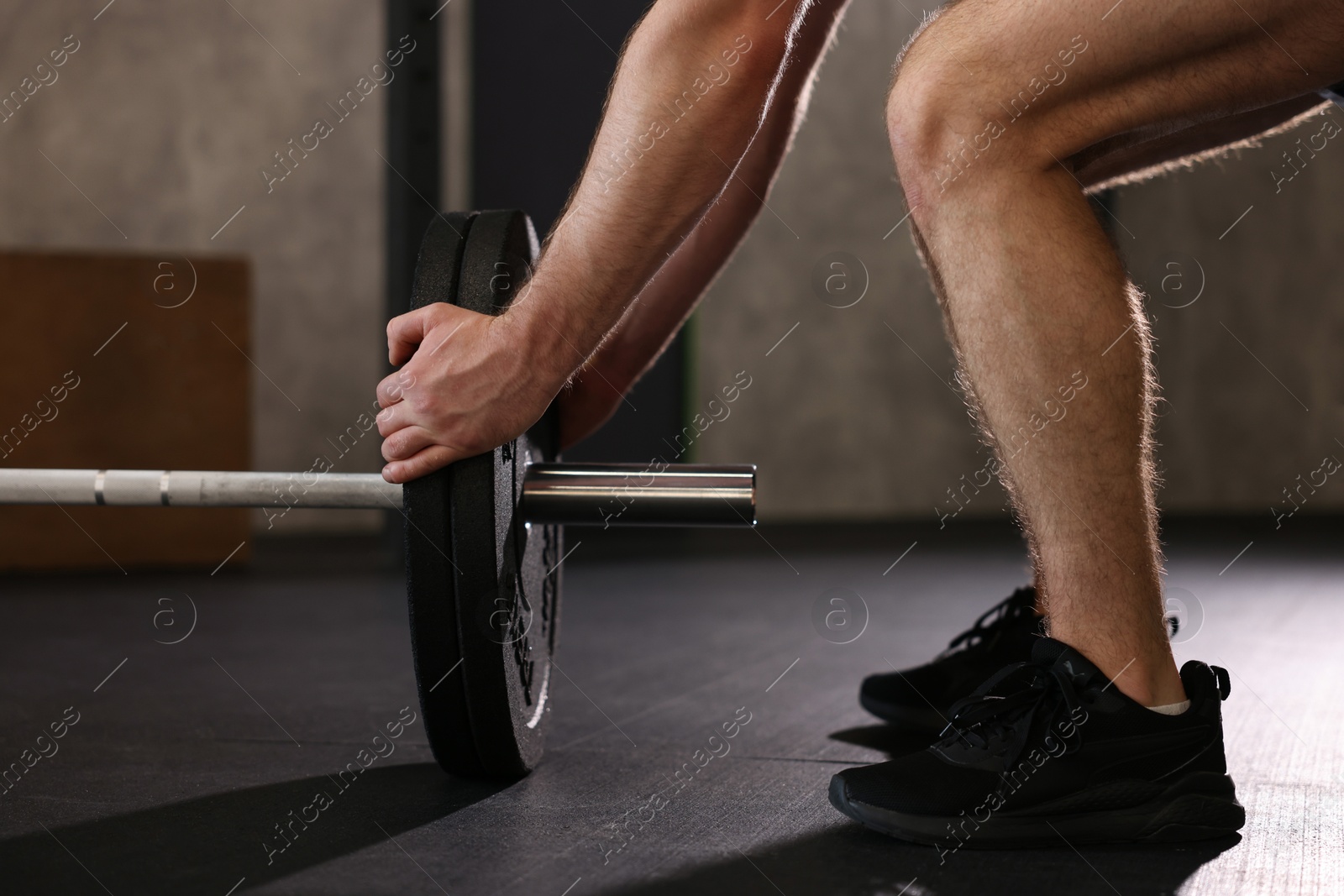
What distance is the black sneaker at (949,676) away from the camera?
113cm

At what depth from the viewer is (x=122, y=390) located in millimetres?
2598

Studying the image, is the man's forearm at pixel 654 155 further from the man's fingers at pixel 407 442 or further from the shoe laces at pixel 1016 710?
the shoe laces at pixel 1016 710

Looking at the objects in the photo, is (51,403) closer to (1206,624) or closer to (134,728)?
(134,728)

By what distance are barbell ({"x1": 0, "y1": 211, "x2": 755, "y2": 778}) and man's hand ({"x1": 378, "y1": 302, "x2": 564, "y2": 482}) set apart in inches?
0.7

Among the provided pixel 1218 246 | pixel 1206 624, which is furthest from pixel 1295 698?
pixel 1218 246

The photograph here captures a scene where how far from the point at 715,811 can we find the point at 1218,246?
5049mm

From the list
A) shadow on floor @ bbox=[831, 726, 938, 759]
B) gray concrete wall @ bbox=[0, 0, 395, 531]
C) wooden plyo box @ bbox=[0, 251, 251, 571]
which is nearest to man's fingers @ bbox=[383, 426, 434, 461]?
shadow on floor @ bbox=[831, 726, 938, 759]

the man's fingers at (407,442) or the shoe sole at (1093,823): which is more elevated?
the man's fingers at (407,442)

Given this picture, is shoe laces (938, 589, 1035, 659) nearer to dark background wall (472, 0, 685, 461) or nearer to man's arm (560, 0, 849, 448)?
man's arm (560, 0, 849, 448)

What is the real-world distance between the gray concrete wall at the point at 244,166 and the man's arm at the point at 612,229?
276 cm

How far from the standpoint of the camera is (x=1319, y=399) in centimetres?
511

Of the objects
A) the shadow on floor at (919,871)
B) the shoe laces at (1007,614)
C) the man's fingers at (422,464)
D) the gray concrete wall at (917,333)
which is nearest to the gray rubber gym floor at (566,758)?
the shadow on floor at (919,871)

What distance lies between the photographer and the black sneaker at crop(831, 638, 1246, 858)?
783 millimetres

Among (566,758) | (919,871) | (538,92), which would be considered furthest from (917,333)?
(919,871)
